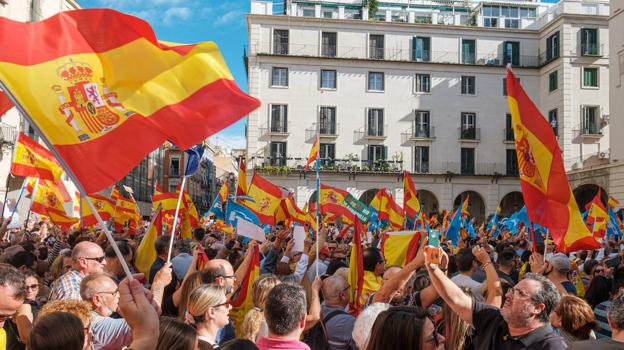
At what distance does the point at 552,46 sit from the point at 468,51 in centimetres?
538

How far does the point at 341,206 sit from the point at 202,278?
11381mm

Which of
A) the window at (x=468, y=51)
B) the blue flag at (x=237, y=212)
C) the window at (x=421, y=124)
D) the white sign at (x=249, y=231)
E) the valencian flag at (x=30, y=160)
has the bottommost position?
the white sign at (x=249, y=231)

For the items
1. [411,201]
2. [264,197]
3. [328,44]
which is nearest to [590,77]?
[328,44]

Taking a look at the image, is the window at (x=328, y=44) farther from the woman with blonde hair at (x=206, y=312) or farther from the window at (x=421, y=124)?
the woman with blonde hair at (x=206, y=312)

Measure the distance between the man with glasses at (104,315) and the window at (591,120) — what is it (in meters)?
38.1

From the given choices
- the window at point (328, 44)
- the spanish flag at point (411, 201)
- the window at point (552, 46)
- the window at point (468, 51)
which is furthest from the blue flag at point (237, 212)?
the window at point (552, 46)

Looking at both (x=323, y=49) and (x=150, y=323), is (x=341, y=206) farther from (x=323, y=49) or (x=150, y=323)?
(x=323, y=49)

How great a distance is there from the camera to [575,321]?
4.37 m

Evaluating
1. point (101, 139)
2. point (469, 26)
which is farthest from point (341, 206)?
point (469, 26)

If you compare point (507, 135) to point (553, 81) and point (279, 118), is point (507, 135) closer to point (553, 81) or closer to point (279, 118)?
point (553, 81)

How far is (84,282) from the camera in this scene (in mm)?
4234

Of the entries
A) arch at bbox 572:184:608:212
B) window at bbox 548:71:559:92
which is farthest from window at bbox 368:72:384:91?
arch at bbox 572:184:608:212

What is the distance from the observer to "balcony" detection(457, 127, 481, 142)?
3991 centimetres

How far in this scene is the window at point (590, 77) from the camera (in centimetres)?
3778
